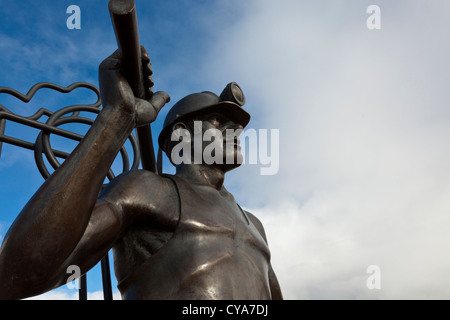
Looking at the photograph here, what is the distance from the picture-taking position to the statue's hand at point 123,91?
8.77 ft

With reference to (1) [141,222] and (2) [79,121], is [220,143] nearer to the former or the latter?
(1) [141,222]

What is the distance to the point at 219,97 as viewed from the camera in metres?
3.68

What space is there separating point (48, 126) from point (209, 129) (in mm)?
1327

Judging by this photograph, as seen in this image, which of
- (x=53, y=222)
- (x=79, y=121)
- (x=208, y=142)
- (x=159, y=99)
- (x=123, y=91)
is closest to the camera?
(x=53, y=222)

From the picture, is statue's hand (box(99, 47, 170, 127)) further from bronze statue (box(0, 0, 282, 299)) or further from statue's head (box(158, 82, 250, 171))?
statue's head (box(158, 82, 250, 171))

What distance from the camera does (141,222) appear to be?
3021 mm

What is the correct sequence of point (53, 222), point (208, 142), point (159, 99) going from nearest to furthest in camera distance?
point (53, 222), point (159, 99), point (208, 142)

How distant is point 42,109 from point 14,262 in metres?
2.14

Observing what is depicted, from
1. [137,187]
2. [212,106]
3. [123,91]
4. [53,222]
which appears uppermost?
[212,106]

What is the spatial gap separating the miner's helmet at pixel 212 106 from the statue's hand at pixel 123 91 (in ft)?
2.44

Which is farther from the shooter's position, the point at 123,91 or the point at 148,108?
the point at 148,108

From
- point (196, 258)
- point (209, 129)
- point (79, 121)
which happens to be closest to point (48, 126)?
point (79, 121)
